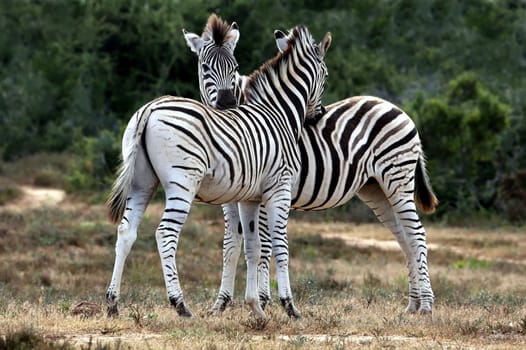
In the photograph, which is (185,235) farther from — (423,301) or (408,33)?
(408,33)

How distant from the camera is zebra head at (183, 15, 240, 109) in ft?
33.6

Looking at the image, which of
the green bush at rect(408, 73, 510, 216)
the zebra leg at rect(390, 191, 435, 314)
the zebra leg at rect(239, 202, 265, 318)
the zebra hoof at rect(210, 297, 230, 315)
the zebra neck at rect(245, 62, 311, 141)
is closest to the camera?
the zebra leg at rect(239, 202, 265, 318)

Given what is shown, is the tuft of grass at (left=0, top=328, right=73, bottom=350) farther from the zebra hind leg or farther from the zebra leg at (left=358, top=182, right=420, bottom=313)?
the zebra leg at (left=358, top=182, right=420, bottom=313)

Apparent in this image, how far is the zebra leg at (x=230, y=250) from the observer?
968cm

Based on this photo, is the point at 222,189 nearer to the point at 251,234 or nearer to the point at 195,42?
the point at 251,234

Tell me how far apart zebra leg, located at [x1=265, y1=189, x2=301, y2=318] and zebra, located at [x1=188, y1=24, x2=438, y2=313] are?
74 centimetres

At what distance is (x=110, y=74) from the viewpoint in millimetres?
35344

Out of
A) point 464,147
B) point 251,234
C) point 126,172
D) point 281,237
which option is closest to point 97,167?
point 464,147

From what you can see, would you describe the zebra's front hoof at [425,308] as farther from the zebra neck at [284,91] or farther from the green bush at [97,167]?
the green bush at [97,167]

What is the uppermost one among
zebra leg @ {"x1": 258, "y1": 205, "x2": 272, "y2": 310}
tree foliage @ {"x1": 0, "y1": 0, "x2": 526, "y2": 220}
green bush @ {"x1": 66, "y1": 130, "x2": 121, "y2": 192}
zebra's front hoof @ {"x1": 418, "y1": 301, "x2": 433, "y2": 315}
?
tree foliage @ {"x1": 0, "y1": 0, "x2": 526, "y2": 220}

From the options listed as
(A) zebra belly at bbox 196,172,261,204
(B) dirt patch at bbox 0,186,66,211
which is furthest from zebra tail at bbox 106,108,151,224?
(B) dirt patch at bbox 0,186,66,211

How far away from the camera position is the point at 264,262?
9.89 meters

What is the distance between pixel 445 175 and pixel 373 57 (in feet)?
46.8

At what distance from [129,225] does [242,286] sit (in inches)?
211
